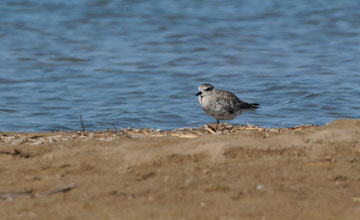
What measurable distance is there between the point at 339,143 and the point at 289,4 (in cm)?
1469

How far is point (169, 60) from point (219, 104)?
5335 millimetres

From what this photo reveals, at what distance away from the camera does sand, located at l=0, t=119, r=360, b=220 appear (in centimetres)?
428

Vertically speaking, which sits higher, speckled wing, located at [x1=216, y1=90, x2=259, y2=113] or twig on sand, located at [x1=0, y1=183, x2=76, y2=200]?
twig on sand, located at [x1=0, y1=183, x2=76, y2=200]

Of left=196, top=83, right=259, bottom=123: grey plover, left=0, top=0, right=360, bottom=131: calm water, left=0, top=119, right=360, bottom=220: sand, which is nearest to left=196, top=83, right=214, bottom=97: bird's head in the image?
left=196, top=83, right=259, bottom=123: grey plover

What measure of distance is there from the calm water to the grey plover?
739 mm

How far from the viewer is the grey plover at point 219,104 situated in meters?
8.70

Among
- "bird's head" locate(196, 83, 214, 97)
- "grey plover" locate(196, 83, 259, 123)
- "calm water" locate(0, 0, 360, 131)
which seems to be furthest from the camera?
"calm water" locate(0, 0, 360, 131)

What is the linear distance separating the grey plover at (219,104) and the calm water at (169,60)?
739mm

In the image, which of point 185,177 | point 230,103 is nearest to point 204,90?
point 230,103

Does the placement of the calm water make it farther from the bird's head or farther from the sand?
the sand

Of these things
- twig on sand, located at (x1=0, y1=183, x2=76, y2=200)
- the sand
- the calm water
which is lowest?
the calm water

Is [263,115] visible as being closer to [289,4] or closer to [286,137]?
[286,137]

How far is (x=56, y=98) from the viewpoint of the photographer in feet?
36.8

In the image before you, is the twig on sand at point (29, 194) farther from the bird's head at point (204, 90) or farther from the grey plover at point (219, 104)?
the bird's head at point (204, 90)
